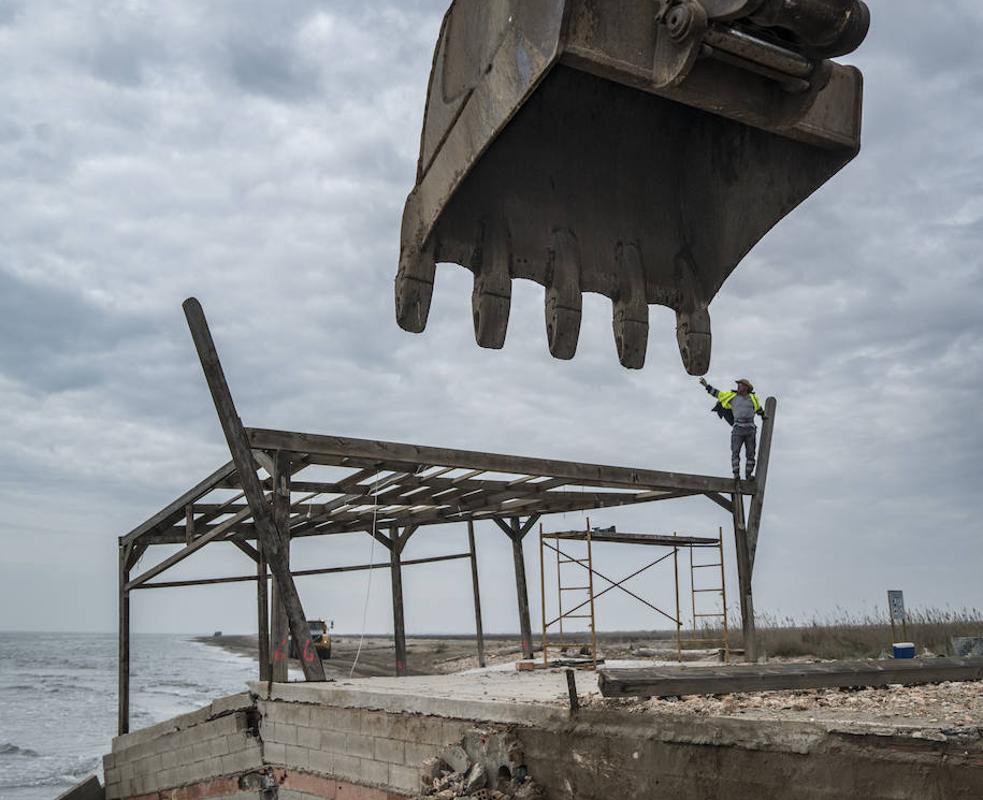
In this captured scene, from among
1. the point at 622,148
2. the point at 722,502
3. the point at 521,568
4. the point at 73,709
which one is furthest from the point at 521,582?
the point at 73,709

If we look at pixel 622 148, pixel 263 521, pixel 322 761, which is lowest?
pixel 322 761

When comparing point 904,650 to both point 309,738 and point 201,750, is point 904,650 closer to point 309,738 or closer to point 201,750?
point 309,738

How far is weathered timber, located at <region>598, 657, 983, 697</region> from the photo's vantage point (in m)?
6.18

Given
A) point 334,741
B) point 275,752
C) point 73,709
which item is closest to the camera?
point 334,741

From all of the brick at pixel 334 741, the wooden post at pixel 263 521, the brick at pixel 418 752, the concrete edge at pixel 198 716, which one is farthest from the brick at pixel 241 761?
the brick at pixel 418 752

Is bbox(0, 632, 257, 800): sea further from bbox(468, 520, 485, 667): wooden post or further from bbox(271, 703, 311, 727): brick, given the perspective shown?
bbox(271, 703, 311, 727): brick

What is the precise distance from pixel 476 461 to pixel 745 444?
5.58 m

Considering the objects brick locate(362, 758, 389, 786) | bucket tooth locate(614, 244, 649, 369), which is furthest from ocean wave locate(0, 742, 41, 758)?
bucket tooth locate(614, 244, 649, 369)

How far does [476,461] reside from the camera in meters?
11.3

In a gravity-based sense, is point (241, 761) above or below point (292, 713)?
below

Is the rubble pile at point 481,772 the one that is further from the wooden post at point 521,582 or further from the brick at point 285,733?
the wooden post at point 521,582

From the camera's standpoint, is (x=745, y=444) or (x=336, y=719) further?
(x=745, y=444)

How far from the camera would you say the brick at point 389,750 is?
738cm

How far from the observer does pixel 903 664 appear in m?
7.45
